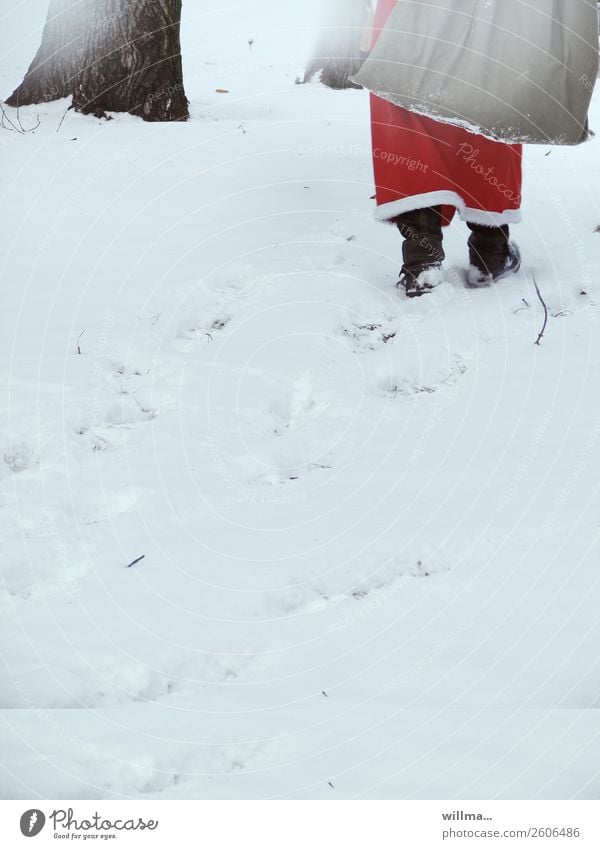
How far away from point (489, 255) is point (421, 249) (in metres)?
0.30

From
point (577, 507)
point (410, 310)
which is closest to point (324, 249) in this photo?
point (410, 310)

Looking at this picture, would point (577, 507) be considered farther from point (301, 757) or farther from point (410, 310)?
point (410, 310)

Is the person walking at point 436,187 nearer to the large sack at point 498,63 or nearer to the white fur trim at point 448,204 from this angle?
the white fur trim at point 448,204

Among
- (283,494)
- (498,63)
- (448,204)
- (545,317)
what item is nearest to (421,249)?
(448,204)

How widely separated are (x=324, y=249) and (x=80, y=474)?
1719mm

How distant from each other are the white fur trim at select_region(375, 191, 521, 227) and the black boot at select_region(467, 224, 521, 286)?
36 mm

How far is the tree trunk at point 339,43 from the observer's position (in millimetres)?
8164

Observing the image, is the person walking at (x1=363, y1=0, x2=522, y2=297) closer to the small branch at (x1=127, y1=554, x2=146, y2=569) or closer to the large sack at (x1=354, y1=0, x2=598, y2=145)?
the large sack at (x1=354, y1=0, x2=598, y2=145)

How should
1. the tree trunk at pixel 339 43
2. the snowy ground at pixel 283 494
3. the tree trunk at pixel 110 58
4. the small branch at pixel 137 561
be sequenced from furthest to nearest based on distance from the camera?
the tree trunk at pixel 339 43 < the tree trunk at pixel 110 58 < the small branch at pixel 137 561 < the snowy ground at pixel 283 494

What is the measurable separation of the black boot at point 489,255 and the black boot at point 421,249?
0.16 m

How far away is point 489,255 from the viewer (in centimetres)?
342

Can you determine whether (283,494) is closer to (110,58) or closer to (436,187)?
(436,187)

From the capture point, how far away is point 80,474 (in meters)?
2.46

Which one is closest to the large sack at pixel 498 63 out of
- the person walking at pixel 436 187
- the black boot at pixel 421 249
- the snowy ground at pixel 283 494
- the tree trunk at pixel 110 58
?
the person walking at pixel 436 187
